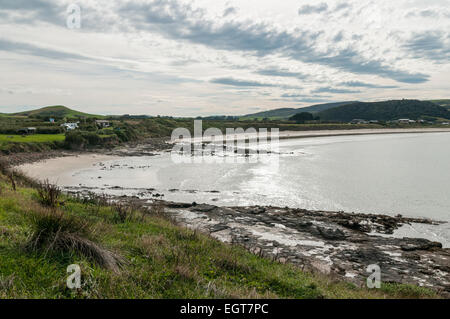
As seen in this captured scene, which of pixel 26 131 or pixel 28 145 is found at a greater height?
pixel 26 131

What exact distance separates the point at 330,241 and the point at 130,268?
1039 centimetres

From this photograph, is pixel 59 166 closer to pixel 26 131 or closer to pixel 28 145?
pixel 28 145

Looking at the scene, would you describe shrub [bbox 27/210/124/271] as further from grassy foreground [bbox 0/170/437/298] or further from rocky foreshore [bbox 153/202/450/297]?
rocky foreshore [bbox 153/202/450/297]

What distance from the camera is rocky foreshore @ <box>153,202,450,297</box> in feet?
35.9

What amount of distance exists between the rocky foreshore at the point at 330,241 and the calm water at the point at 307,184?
222cm

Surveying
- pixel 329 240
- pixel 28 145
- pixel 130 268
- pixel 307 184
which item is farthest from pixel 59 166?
pixel 130 268

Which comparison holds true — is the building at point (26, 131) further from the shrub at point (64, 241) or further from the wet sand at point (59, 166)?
the shrub at point (64, 241)

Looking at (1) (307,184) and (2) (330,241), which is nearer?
(2) (330,241)

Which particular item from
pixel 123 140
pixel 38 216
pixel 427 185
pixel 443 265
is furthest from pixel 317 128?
pixel 38 216

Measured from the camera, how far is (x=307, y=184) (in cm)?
2977

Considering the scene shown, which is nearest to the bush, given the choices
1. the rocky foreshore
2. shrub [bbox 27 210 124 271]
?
the rocky foreshore
